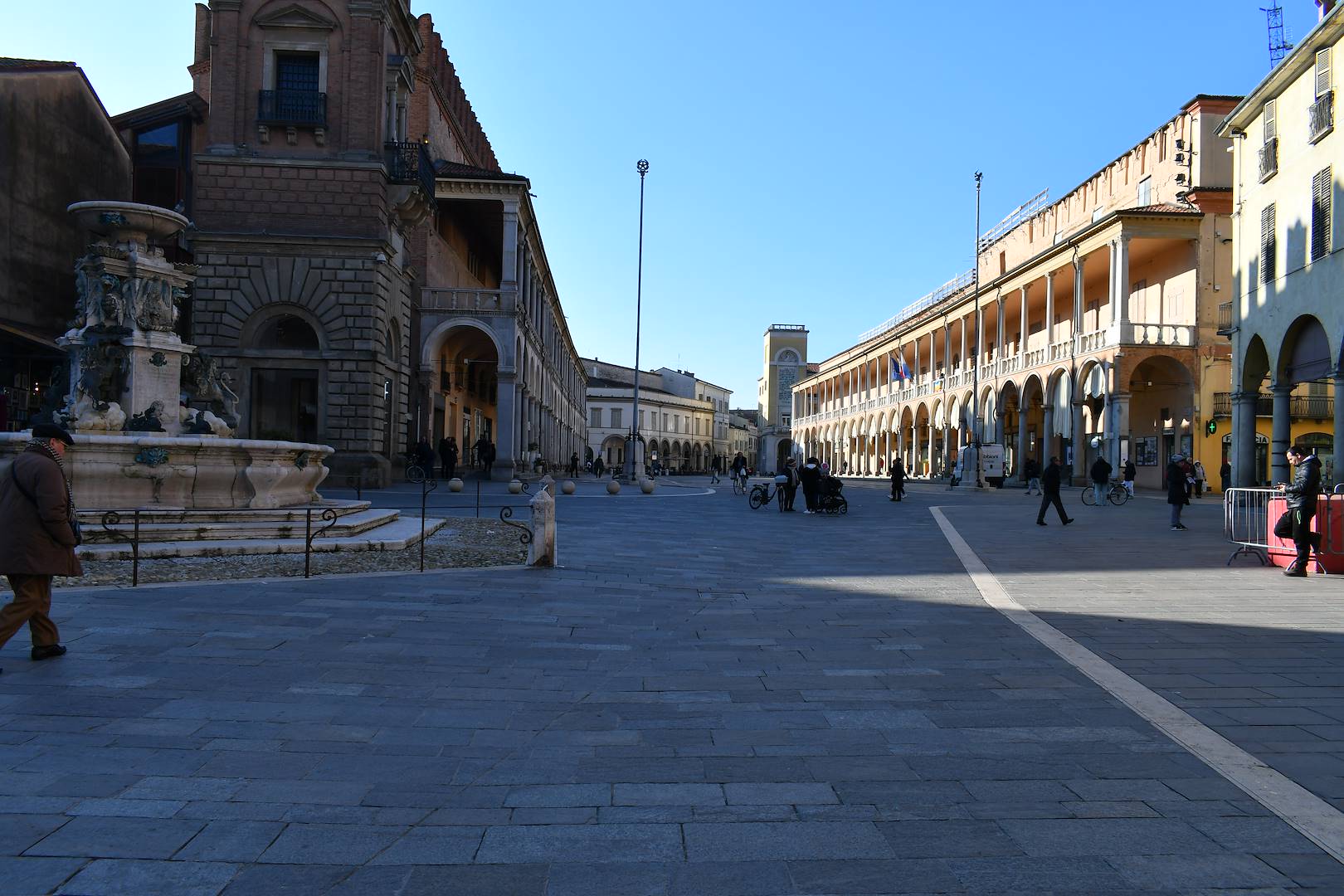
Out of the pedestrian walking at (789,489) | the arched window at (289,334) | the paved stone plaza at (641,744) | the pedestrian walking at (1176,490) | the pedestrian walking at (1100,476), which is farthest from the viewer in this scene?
the arched window at (289,334)

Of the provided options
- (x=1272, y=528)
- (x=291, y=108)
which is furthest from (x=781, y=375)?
(x=1272, y=528)

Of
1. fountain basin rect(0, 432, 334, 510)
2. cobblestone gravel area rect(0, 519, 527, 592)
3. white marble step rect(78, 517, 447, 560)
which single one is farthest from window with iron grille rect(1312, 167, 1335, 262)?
fountain basin rect(0, 432, 334, 510)

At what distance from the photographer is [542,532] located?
35.8 ft

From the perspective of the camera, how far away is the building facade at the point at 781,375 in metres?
108

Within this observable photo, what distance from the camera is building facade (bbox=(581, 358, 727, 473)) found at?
109 m

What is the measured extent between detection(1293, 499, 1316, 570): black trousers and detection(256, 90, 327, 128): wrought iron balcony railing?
24093 mm

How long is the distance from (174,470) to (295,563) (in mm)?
2850

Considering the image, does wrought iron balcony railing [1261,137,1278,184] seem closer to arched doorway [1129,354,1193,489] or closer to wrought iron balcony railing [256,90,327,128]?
arched doorway [1129,354,1193,489]

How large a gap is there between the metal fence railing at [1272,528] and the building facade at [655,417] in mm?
84217

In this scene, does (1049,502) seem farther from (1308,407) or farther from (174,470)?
(1308,407)

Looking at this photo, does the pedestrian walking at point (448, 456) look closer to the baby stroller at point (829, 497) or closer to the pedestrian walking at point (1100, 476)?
the baby stroller at point (829, 497)

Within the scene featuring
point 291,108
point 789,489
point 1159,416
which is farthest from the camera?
point 1159,416

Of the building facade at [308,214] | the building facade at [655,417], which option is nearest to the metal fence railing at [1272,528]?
the building facade at [308,214]

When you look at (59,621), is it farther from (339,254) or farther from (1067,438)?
(1067,438)
